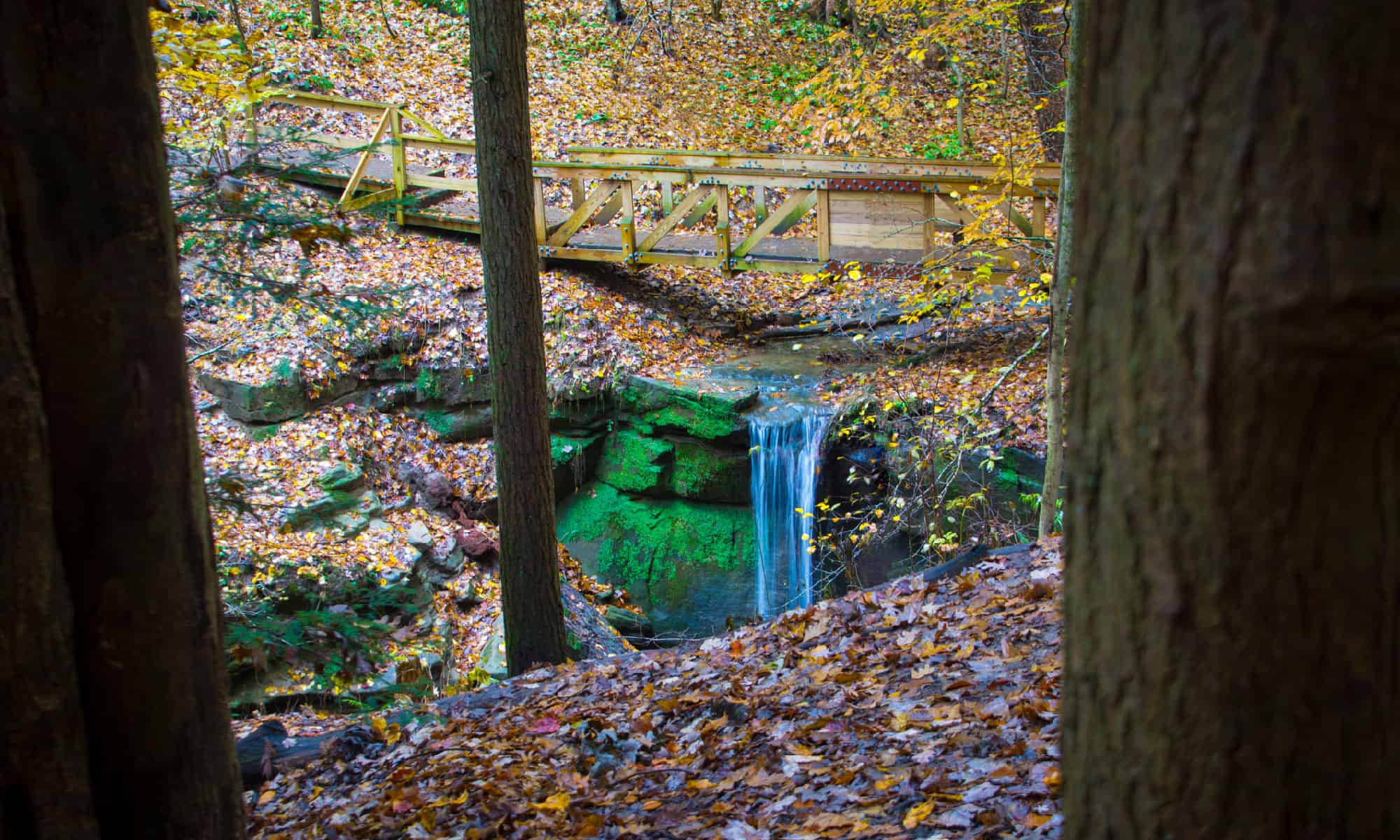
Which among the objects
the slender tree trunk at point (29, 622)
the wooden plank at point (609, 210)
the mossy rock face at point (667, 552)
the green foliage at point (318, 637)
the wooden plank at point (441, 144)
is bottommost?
the mossy rock face at point (667, 552)

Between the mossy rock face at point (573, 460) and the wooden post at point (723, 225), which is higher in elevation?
the wooden post at point (723, 225)

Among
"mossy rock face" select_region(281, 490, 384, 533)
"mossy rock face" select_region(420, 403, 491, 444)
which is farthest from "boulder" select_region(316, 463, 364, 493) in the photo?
"mossy rock face" select_region(420, 403, 491, 444)

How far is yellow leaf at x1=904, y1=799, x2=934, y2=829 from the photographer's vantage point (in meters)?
2.77

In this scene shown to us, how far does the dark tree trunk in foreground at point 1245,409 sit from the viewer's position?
3.55ft

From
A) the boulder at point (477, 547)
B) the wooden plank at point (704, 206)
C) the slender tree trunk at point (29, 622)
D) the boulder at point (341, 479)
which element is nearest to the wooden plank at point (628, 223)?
the wooden plank at point (704, 206)

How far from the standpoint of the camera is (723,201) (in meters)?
11.9

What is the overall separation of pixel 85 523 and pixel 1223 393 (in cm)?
238

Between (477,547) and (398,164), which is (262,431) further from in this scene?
(398,164)

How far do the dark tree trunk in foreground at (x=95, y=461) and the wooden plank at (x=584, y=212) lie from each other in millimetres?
10396

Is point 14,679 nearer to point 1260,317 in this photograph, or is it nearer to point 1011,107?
point 1260,317

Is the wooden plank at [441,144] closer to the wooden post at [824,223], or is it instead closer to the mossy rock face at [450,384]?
the mossy rock face at [450,384]

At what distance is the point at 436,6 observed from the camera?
67.2ft

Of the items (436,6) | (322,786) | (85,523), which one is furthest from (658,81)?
(85,523)

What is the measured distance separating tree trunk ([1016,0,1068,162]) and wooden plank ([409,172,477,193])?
7.35m
